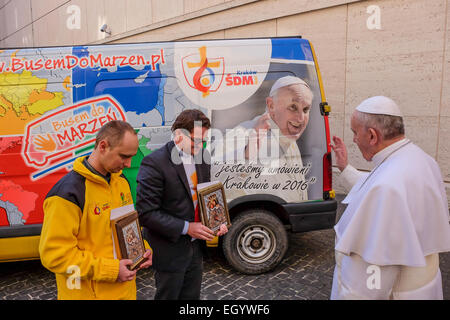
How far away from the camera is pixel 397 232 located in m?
1.73

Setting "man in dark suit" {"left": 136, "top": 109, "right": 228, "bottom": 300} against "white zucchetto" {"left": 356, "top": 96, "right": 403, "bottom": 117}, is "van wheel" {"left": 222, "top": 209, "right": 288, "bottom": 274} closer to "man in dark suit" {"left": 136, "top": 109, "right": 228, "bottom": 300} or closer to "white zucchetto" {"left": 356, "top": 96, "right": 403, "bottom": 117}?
"man in dark suit" {"left": 136, "top": 109, "right": 228, "bottom": 300}

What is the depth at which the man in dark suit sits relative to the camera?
8.55ft

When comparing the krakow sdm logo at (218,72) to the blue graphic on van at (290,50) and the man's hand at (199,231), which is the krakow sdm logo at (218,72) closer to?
the blue graphic on van at (290,50)

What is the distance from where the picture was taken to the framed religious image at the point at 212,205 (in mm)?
2605

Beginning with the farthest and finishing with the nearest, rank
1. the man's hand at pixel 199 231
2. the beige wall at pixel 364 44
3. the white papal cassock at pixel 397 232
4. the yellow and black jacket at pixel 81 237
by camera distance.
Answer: the beige wall at pixel 364 44, the man's hand at pixel 199 231, the yellow and black jacket at pixel 81 237, the white papal cassock at pixel 397 232

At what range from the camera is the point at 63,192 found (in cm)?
192

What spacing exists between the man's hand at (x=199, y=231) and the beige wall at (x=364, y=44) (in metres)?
5.90

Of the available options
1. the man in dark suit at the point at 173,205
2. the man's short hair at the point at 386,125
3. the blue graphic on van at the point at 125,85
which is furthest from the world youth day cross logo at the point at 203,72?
the man's short hair at the point at 386,125

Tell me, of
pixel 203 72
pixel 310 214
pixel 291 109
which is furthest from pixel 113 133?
pixel 310 214

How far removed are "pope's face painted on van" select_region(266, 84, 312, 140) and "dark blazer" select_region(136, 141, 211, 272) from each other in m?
1.71

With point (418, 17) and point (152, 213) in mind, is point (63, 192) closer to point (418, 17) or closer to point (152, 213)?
point (152, 213)

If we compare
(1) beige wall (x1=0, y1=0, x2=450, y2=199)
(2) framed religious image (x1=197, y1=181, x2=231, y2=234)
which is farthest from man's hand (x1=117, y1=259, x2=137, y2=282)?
(1) beige wall (x1=0, y1=0, x2=450, y2=199)

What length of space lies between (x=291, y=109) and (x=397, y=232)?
255 centimetres

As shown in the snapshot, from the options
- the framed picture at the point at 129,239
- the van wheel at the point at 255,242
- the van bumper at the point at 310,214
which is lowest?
the van wheel at the point at 255,242
